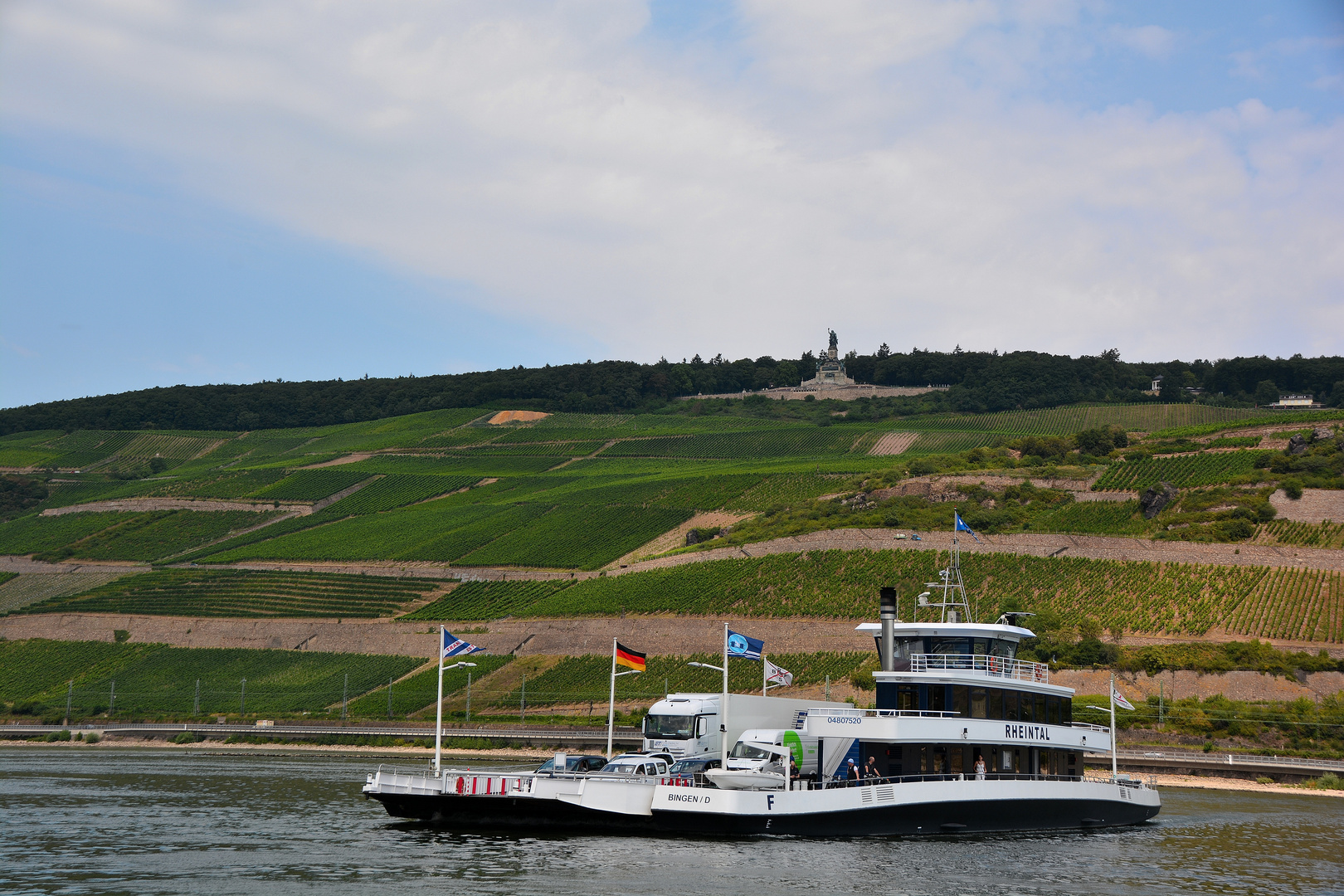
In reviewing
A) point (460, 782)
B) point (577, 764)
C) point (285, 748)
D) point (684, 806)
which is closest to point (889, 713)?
point (684, 806)

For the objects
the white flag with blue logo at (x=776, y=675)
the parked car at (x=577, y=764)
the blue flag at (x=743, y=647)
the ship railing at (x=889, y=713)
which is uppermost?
the blue flag at (x=743, y=647)

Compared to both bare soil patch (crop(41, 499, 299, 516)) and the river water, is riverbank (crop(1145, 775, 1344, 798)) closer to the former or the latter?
the river water

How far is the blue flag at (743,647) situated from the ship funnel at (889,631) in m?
4.07

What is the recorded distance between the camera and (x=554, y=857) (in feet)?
108

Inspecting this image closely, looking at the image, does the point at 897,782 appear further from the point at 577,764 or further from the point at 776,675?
the point at 577,764

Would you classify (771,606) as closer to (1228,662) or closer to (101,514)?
(1228,662)

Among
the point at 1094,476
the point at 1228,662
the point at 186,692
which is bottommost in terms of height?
the point at 186,692

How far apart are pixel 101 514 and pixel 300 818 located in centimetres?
11793

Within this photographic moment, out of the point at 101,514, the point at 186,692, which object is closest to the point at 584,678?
the point at 186,692

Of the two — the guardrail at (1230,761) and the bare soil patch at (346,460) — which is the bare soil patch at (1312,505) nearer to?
the guardrail at (1230,761)

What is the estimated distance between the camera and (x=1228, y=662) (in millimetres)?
66688

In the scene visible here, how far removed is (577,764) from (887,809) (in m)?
10.6

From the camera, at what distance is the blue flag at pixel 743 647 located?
129 ft

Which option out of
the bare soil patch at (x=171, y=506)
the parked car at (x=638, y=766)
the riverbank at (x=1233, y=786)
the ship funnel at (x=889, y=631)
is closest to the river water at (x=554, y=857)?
the parked car at (x=638, y=766)
